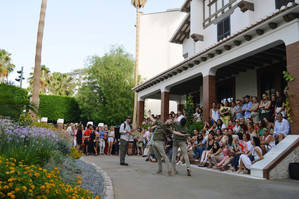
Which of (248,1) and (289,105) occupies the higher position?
(248,1)

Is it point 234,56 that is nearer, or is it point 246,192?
point 246,192

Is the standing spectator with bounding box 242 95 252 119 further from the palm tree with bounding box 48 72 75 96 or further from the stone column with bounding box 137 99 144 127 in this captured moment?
the palm tree with bounding box 48 72 75 96

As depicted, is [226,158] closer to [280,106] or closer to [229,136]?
[229,136]

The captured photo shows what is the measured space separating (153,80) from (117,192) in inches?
537

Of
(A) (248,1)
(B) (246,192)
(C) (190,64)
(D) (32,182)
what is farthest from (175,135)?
(A) (248,1)

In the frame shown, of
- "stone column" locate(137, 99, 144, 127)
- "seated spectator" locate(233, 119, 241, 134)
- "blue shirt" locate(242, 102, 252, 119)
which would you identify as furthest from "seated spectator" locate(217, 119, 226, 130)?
"stone column" locate(137, 99, 144, 127)

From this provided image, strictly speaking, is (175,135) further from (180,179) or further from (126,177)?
(126,177)

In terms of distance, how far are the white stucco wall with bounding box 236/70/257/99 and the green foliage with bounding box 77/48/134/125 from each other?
14854 mm

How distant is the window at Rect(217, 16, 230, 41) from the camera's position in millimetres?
15298

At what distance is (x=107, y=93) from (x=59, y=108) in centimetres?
626

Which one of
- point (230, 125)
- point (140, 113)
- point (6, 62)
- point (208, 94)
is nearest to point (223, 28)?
point (208, 94)

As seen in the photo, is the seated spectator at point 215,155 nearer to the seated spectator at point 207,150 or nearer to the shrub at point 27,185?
the seated spectator at point 207,150

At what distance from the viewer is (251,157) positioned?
8.26 metres

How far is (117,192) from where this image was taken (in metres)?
5.29
